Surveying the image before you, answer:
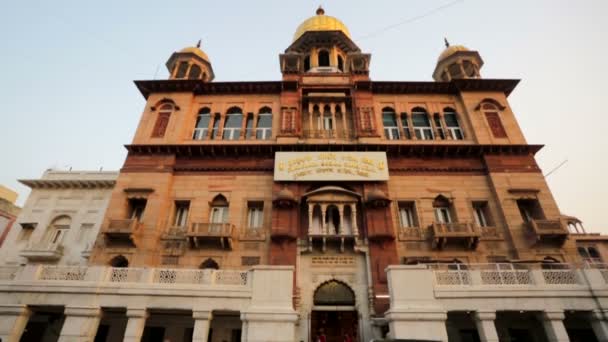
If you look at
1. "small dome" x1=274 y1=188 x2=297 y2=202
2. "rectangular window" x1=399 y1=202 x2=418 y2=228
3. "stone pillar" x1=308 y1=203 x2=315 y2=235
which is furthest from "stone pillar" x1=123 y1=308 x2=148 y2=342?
"rectangular window" x1=399 y1=202 x2=418 y2=228

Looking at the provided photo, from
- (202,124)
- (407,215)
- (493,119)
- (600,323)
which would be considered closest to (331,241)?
(407,215)

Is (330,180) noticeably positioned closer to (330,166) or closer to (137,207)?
(330,166)

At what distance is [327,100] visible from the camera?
20.3 metres

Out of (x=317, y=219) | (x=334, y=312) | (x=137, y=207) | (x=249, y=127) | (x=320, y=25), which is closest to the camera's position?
(x=334, y=312)

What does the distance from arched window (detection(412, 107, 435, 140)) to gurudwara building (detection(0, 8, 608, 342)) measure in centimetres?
9

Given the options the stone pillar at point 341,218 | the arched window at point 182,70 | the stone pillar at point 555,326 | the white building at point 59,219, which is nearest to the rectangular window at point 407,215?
the stone pillar at point 341,218

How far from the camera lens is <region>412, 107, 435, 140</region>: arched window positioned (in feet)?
64.9

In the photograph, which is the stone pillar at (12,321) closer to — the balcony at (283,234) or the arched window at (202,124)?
the balcony at (283,234)

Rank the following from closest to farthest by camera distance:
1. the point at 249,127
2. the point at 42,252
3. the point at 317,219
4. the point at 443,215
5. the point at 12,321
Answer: the point at 12,321 → the point at 317,219 → the point at 443,215 → the point at 42,252 → the point at 249,127

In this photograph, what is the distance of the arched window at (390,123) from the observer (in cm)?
1978

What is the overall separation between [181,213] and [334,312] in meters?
10.5

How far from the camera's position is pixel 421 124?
66.8 ft

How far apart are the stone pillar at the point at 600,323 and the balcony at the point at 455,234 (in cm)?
507

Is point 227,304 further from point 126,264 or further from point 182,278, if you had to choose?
point 126,264
